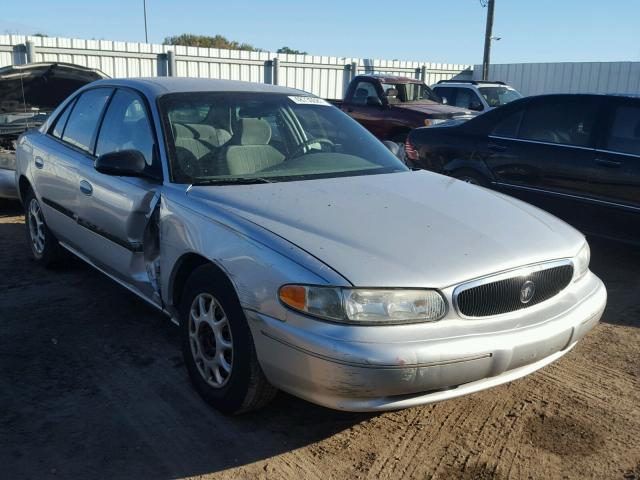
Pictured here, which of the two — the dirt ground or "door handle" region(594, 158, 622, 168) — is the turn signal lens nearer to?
the dirt ground

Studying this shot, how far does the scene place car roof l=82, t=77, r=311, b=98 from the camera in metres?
4.02

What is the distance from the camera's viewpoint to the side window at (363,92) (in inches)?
492

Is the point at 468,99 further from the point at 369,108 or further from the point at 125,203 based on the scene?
the point at 125,203

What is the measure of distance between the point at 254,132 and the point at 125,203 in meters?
0.89

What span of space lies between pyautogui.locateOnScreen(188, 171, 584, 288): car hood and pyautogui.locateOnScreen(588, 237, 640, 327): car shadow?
1.48m

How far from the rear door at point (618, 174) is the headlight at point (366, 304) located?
3.58 meters

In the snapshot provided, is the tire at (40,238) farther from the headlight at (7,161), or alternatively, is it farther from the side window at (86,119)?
the headlight at (7,161)

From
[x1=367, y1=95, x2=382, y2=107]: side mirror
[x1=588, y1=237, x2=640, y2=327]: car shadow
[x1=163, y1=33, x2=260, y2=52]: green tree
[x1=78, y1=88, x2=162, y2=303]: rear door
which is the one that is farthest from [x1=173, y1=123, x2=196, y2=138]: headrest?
[x1=163, y1=33, x2=260, y2=52]: green tree

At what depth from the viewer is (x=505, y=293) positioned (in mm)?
2762

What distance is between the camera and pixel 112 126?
4.32m

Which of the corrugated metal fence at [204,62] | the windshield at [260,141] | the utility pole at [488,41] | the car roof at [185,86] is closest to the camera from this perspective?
the windshield at [260,141]

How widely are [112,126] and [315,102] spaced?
1.41m

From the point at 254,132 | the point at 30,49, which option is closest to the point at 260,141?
the point at 254,132

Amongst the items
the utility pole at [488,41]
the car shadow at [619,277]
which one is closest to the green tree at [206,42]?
Result: the utility pole at [488,41]
